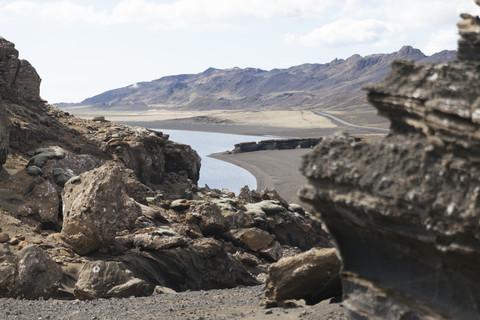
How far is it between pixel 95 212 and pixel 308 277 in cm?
721

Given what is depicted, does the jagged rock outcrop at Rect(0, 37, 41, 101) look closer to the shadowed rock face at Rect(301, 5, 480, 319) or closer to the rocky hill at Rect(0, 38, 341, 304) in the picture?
the rocky hill at Rect(0, 38, 341, 304)

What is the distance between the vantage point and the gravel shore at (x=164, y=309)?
406 inches

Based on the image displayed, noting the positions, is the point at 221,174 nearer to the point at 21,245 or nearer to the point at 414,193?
the point at 21,245

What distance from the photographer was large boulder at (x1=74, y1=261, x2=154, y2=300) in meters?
13.5

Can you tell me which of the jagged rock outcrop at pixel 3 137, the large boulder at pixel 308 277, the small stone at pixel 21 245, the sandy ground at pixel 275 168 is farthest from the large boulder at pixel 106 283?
the sandy ground at pixel 275 168

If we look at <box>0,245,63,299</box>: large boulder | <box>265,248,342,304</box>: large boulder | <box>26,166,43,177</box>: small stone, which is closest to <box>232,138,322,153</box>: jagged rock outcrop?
<box>26,166,43,177</box>: small stone

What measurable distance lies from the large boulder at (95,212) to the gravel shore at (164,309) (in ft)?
9.30

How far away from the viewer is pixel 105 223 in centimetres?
1563

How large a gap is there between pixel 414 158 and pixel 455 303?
5.83 feet

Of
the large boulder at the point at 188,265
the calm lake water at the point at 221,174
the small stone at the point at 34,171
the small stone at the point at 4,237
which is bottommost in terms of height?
the calm lake water at the point at 221,174

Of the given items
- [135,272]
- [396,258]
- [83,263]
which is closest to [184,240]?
[135,272]

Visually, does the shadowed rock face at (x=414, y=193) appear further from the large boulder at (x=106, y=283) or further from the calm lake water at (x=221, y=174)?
the calm lake water at (x=221, y=174)

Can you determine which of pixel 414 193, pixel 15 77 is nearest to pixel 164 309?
pixel 414 193

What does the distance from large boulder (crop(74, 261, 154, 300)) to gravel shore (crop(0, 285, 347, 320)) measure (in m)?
0.55
